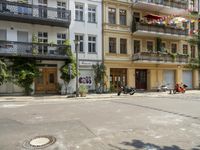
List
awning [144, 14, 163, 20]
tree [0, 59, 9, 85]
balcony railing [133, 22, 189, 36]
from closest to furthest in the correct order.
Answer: tree [0, 59, 9, 85] < balcony railing [133, 22, 189, 36] < awning [144, 14, 163, 20]

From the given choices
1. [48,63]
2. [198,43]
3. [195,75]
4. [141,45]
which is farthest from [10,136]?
[195,75]

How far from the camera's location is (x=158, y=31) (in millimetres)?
29312

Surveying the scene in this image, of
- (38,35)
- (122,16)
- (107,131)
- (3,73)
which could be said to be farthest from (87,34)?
(107,131)

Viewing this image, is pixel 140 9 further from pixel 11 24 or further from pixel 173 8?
pixel 11 24

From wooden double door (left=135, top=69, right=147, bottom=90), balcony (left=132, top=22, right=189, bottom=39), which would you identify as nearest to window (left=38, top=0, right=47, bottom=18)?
balcony (left=132, top=22, right=189, bottom=39)

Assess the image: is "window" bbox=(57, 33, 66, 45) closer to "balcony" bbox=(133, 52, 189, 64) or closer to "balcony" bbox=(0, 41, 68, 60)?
"balcony" bbox=(0, 41, 68, 60)

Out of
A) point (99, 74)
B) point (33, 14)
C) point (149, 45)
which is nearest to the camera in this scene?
point (33, 14)

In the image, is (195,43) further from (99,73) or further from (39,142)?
(39,142)

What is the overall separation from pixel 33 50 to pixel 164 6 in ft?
56.6

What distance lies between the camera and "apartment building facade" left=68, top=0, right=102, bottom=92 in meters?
25.5

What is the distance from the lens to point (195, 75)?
3356cm

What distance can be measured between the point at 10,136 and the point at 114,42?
71.6ft

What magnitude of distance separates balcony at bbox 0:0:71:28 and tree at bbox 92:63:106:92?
17.8 ft

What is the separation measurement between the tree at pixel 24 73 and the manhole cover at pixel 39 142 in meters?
15.5
